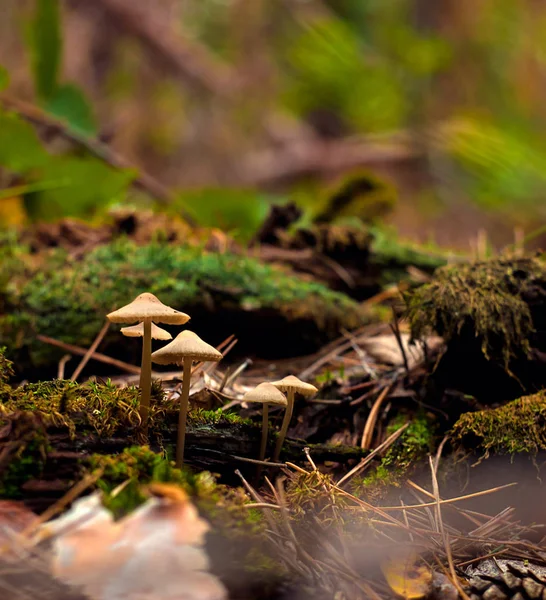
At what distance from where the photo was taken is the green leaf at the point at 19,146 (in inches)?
138

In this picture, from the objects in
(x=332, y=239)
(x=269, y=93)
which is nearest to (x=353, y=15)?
(x=269, y=93)

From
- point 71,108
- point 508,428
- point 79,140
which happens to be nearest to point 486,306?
point 508,428

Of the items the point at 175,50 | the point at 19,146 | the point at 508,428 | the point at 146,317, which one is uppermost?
the point at 175,50

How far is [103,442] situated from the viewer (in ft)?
4.34

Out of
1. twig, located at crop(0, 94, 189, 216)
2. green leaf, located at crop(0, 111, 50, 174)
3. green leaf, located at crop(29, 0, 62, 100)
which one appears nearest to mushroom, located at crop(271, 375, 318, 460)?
green leaf, located at crop(0, 111, 50, 174)

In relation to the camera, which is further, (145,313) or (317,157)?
(317,157)

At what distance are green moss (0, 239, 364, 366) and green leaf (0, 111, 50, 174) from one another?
1142mm

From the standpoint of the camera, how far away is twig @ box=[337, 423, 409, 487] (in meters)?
1.67

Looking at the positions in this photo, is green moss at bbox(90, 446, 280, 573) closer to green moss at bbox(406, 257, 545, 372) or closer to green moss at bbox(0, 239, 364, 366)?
green moss at bbox(406, 257, 545, 372)

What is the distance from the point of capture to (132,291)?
8.41 ft

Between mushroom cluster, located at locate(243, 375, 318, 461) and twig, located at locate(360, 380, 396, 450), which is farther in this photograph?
twig, located at locate(360, 380, 396, 450)

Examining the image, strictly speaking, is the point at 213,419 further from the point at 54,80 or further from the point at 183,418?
the point at 54,80

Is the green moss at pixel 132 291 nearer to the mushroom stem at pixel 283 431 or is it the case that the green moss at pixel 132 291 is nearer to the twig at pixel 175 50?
the mushroom stem at pixel 283 431

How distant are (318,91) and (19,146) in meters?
10.4
